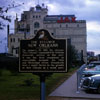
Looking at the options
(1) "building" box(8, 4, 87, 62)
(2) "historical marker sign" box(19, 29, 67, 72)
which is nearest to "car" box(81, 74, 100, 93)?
(2) "historical marker sign" box(19, 29, 67, 72)

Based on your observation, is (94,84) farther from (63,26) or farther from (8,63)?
(63,26)

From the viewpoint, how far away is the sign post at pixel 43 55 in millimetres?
8703

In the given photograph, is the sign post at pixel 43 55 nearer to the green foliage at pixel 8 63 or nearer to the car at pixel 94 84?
the car at pixel 94 84

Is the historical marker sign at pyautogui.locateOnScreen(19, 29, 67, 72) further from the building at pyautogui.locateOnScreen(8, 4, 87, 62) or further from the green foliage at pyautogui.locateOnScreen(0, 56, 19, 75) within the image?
the building at pyautogui.locateOnScreen(8, 4, 87, 62)

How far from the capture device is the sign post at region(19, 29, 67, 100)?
870cm

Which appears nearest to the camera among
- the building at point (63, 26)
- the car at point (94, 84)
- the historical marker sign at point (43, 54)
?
the historical marker sign at point (43, 54)

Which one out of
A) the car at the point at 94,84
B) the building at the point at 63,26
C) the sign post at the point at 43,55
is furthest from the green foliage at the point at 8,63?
the building at the point at 63,26

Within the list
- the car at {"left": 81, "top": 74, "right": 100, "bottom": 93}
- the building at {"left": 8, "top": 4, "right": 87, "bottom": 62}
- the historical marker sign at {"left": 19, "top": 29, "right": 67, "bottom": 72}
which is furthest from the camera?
the building at {"left": 8, "top": 4, "right": 87, "bottom": 62}

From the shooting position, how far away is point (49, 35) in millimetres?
8938

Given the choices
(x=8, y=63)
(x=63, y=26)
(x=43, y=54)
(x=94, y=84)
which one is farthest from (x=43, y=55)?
(x=63, y=26)

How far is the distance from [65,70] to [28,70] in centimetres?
105

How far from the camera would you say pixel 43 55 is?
884cm

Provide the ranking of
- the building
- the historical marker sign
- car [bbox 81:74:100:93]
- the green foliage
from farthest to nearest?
the building → the green foliage → car [bbox 81:74:100:93] → the historical marker sign

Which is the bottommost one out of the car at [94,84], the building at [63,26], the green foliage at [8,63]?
the car at [94,84]
